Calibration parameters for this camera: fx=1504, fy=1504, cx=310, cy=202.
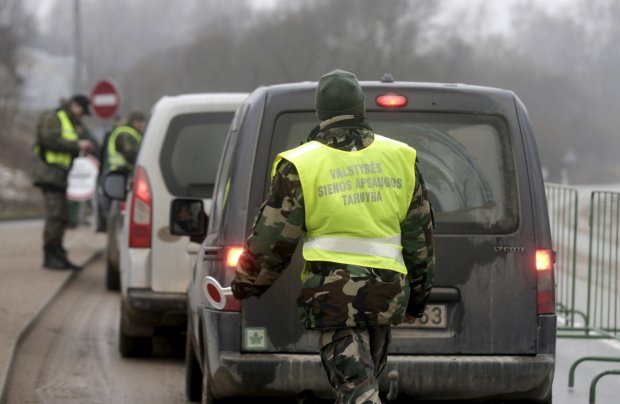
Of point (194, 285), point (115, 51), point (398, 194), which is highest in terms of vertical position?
point (115, 51)

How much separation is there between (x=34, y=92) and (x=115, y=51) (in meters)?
74.5

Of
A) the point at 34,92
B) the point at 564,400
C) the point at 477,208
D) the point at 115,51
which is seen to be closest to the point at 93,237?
the point at 564,400

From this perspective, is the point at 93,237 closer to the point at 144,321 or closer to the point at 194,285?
the point at 144,321

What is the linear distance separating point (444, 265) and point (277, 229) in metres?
1.36

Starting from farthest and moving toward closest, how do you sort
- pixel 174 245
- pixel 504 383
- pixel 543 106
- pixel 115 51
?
1. pixel 115 51
2. pixel 543 106
3. pixel 174 245
4. pixel 504 383

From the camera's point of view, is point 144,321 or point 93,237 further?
point 93,237

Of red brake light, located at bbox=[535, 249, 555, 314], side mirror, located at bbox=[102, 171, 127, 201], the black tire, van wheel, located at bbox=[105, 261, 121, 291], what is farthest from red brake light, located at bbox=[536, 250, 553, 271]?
van wheel, located at bbox=[105, 261, 121, 291]

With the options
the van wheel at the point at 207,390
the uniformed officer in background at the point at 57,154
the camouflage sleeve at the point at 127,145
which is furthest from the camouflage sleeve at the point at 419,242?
the uniformed officer in background at the point at 57,154

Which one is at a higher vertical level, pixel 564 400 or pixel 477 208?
pixel 477 208

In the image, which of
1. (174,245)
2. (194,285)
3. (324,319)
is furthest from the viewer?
(174,245)

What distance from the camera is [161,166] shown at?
980 centimetres

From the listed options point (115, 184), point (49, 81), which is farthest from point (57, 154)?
point (49, 81)

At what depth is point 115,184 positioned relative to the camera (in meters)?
10.9

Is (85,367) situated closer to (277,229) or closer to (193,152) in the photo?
(193,152)
